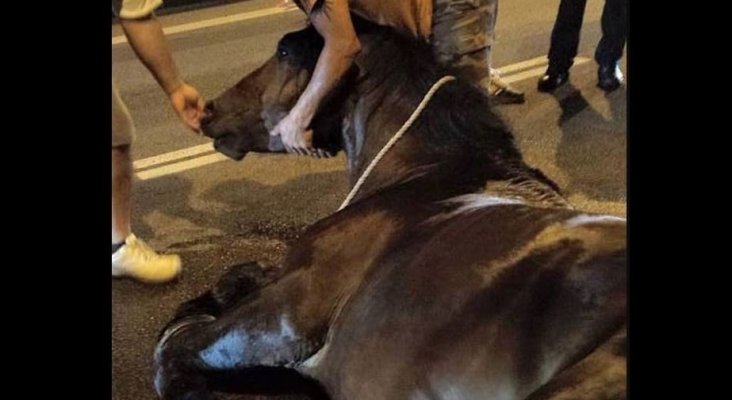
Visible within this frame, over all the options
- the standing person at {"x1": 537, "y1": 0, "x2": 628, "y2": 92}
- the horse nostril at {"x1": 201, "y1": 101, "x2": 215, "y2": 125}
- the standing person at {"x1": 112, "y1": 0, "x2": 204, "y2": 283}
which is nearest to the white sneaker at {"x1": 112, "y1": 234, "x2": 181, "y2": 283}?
the standing person at {"x1": 112, "y1": 0, "x2": 204, "y2": 283}

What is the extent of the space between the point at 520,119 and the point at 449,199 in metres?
0.13

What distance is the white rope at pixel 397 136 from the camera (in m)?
0.90

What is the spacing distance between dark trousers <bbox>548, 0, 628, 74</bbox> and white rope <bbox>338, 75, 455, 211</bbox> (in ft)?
0.28

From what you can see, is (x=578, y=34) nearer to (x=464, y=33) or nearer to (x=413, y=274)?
(x=464, y=33)

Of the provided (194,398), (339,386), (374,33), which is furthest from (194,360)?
(374,33)

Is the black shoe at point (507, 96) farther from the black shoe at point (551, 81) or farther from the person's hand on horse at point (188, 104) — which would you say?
the person's hand on horse at point (188, 104)

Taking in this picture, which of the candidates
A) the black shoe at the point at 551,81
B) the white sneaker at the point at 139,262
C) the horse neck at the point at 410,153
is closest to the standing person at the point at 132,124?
the white sneaker at the point at 139,262

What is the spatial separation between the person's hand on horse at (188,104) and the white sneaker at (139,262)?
10cm

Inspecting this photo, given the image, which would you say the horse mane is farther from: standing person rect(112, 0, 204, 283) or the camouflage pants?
standing person rect(112, 0, 204, 283)

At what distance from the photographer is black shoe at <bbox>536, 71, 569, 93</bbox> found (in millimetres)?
891

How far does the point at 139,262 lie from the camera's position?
870 millimetres

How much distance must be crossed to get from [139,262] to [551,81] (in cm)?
35

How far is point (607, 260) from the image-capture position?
675mm
